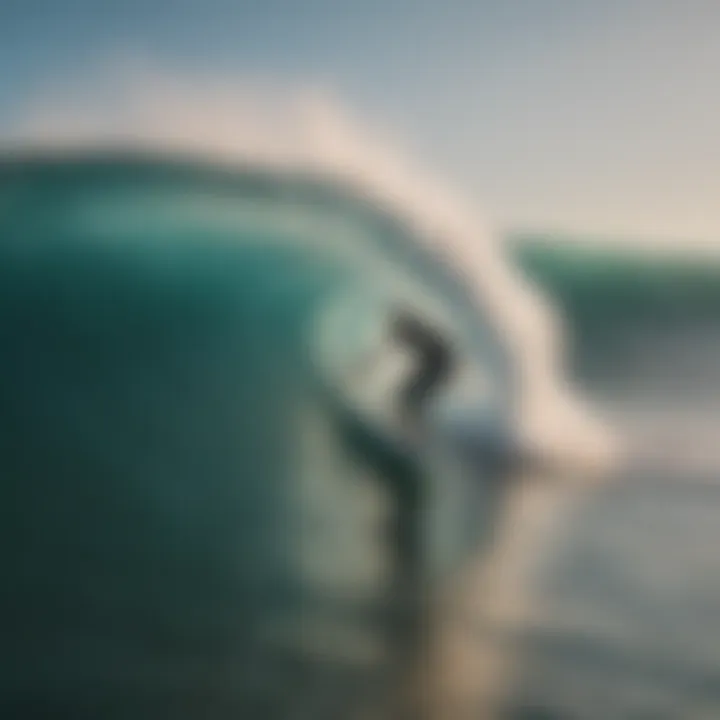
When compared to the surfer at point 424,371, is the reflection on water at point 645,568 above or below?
below

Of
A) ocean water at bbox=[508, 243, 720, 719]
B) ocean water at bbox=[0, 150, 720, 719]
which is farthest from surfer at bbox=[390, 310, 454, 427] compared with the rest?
Result: ocean water at bbox=[508, 243, 720, 719]

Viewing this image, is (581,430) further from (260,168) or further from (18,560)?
(18,560)

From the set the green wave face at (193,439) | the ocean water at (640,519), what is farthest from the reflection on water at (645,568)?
the green wave face at (193,439)

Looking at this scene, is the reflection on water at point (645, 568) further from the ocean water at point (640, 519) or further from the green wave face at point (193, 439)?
the green wave face at point (193, 439)

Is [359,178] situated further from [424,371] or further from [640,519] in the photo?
[640,519]

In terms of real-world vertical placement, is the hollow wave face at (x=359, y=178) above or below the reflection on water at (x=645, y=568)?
above

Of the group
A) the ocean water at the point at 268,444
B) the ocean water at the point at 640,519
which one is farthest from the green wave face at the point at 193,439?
the ocean water at the point at 640,519

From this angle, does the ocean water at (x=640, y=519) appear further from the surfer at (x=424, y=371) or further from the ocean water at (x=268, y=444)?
the surfer at (x=424, y=371)

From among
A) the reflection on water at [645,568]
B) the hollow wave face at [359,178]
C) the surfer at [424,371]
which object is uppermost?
the hollow wave face at [359,178]
